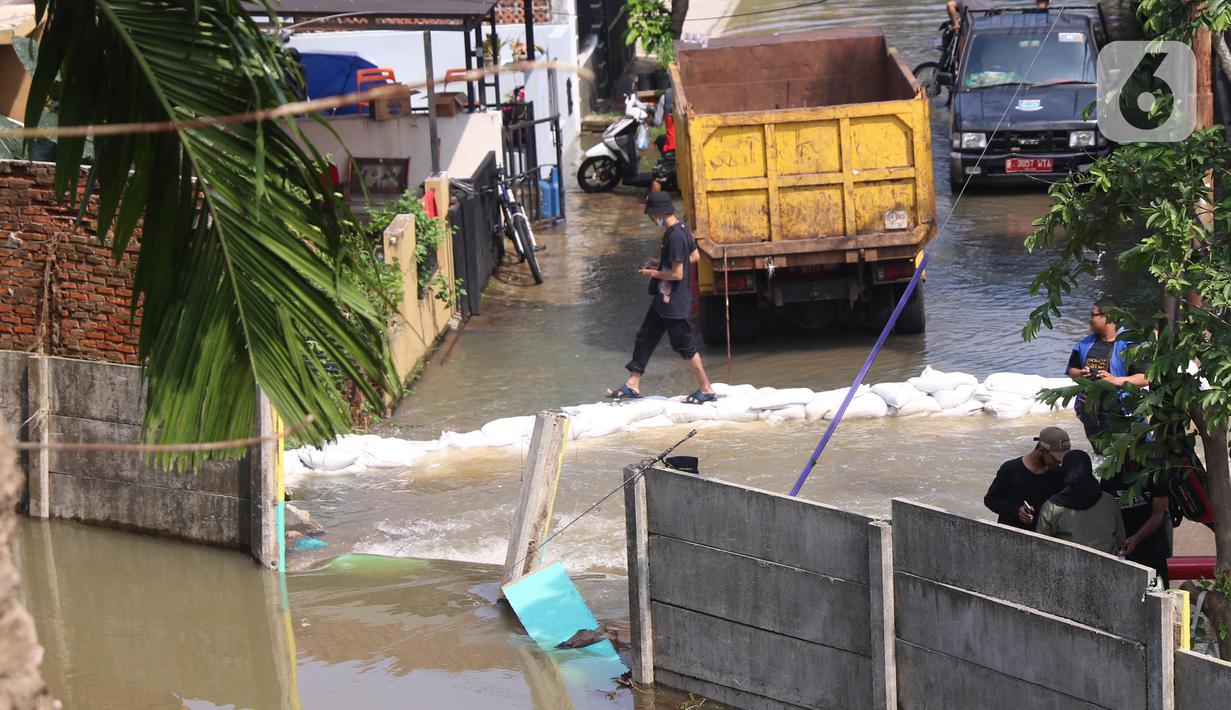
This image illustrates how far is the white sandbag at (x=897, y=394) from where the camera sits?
10.8m

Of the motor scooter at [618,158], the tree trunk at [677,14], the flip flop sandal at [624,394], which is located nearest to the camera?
the flip flop sandal at [624,394]

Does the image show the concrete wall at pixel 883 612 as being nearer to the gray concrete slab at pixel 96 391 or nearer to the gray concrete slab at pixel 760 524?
the gray concrete slab at pixel 760 524

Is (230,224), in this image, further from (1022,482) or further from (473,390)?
(473,390)

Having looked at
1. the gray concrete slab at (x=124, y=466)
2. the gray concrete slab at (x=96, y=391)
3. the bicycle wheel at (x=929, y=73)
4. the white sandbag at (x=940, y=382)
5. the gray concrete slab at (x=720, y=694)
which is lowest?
the gray concrete slab at (x=720, y=694)

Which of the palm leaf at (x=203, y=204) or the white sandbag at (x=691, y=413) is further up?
the palm leaf at (x=203, y=204)

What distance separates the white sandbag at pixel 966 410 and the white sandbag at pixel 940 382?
175 millimetres

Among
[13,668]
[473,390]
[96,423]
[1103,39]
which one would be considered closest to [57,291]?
[96,423]

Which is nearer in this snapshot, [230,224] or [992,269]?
[230,224]

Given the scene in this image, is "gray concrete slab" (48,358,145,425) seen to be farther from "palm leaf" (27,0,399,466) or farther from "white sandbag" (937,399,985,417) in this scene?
"white sandbag" (937,399,985,417)

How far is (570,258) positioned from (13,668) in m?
14.6

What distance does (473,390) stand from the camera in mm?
12133

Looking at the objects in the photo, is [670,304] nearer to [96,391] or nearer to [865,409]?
[865,409]

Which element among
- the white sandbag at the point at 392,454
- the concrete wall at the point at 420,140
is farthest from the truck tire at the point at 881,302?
the concrete wall at the point at 420,140

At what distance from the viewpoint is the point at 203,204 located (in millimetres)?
4480
